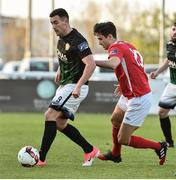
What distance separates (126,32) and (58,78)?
5843 cm

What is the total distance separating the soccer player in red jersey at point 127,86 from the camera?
11.2 m

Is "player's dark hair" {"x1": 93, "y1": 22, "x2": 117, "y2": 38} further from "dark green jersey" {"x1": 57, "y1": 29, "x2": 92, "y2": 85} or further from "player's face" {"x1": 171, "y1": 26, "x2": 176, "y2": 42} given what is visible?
"player's face" {"x1": 171, "y1": 26, "x2": 176, "y2": 42}

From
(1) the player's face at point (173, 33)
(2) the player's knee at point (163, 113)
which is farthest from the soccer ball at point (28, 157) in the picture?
(2) the player's knee at point (163, 113)

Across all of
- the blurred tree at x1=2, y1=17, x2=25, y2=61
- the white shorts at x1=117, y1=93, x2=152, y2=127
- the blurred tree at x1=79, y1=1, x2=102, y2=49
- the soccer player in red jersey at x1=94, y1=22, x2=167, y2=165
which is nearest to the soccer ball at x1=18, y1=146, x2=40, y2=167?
the soccer player in red jersey at x1=94, y1=22, x2=167, y2=165

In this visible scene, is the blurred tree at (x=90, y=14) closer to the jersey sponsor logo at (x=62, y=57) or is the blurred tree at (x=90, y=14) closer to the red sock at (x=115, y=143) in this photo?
the red sock at (x=115, y=143)

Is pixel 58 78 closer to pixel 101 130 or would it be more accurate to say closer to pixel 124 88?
pixel 124 88

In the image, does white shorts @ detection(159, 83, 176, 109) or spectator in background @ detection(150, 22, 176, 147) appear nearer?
spectator in background @ detection(150, 22, 176, 147)

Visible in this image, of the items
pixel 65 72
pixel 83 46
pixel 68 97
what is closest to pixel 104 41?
pixel 83 46

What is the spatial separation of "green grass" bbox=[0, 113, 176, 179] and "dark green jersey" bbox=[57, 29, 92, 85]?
1.26 meters

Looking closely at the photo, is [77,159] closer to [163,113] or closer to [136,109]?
[136,109]

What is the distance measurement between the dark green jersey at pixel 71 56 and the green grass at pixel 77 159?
1.26 m

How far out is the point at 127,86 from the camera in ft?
37.9

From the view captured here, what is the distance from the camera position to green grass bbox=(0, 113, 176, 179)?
10.8 m

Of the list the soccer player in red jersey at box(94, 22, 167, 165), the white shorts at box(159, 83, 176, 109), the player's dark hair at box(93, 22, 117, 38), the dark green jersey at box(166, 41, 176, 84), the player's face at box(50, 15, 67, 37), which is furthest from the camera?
the white shorts at box(159, 83, 176, 109)
